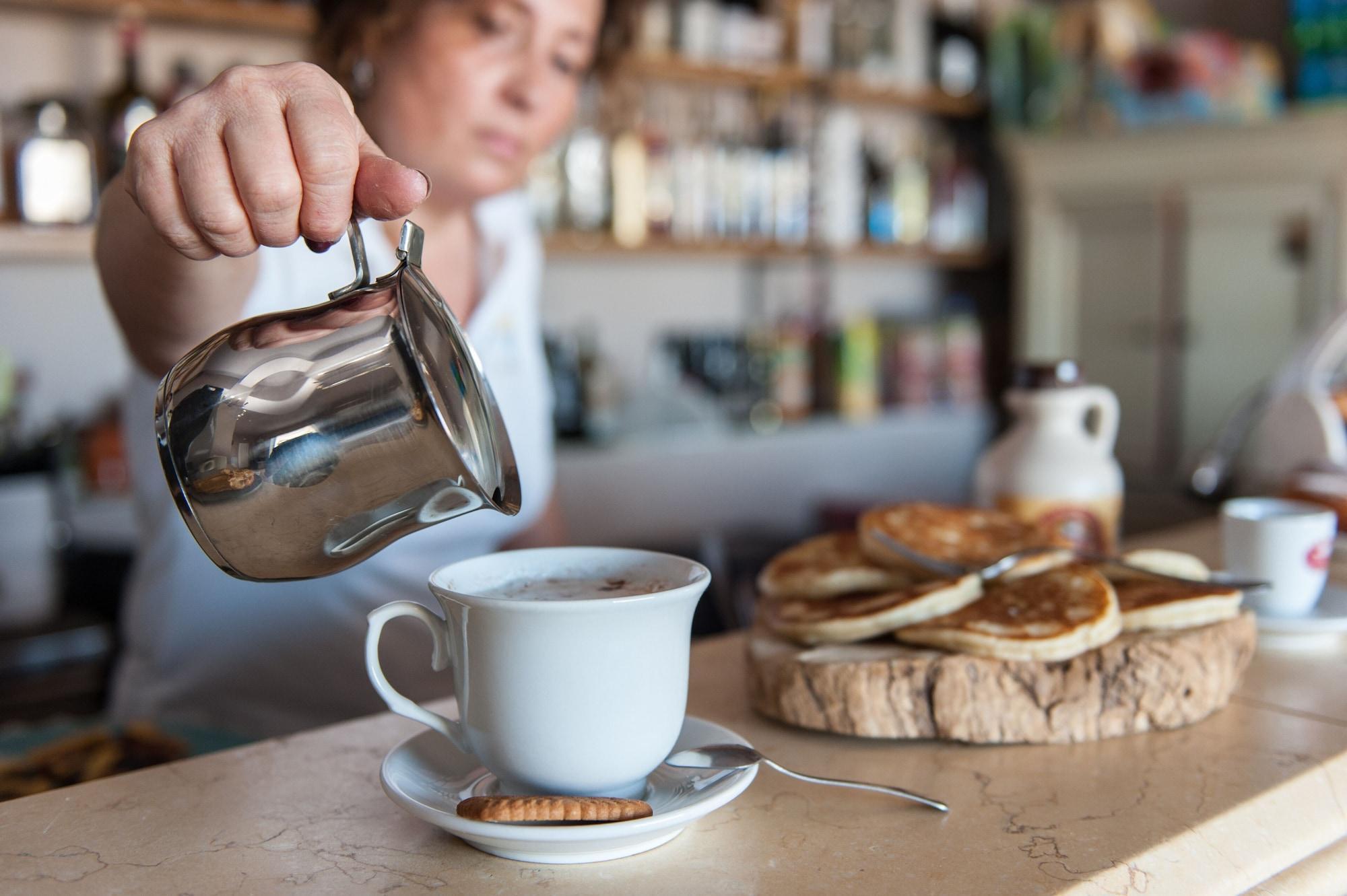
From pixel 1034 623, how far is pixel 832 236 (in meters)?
2.52

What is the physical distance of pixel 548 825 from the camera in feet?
1.70

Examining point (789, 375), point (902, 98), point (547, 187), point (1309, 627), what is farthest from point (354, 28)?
point (902, 98)

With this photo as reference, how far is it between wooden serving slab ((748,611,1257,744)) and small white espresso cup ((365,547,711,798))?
0.52 feet

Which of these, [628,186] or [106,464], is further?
[628,186]

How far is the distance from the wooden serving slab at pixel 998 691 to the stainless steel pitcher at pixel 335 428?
0.86 ft

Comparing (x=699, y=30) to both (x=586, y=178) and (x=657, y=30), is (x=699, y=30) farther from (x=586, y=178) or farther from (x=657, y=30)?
(x=586, y=178)

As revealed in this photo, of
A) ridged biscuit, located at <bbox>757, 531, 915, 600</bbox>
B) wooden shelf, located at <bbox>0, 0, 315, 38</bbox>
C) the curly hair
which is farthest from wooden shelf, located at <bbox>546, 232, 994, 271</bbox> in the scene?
ridged biscuit, located at <bbox>757, 531, 915, 600</bbox>

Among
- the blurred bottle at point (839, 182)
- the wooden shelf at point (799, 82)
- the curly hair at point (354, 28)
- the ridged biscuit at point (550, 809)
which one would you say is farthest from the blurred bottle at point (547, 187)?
the ridged biscuit at point (550, 809)

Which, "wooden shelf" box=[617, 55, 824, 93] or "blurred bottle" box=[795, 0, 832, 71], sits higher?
"blurred bottle" box=[795, 0, 832, 71]

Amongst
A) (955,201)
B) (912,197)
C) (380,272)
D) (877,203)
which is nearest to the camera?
(380,272)

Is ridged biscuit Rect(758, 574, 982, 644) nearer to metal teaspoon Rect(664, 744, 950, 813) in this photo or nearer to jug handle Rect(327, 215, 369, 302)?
metal teaspoon Rect(664, 744, 950, 813)

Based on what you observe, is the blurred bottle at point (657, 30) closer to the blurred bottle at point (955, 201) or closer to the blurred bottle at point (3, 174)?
the blurred bottle at point (955, 201)

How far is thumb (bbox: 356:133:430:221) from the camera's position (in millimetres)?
530

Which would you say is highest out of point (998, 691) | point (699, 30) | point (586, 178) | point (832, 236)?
point (699, 30)
